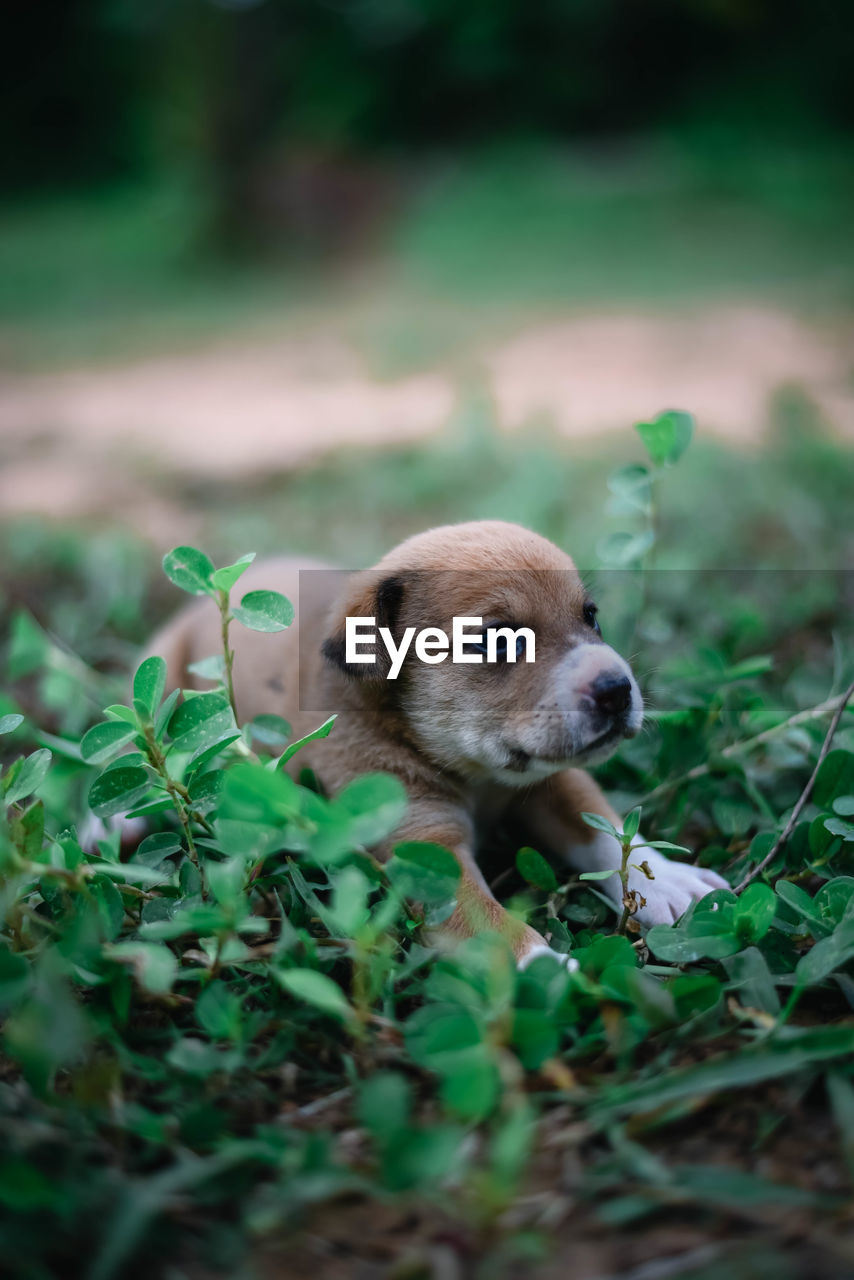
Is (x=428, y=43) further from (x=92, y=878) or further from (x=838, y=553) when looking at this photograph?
(x=92, y=878)

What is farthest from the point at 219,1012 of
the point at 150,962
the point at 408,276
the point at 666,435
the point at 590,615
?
the point at 408,276

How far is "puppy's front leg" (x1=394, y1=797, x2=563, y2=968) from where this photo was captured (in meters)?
1.75

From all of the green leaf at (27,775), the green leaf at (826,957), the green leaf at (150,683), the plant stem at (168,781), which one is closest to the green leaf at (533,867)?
the green leaf at (826,957)

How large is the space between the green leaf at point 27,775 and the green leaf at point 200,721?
223 millimetres

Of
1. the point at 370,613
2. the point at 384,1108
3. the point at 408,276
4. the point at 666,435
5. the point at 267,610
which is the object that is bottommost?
the point at 384,1108

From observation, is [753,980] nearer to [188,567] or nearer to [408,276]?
[188,567]

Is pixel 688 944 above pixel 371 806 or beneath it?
beneath

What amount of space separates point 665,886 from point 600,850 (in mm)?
191

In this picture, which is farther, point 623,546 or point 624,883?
point 623,546

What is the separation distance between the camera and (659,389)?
710cm

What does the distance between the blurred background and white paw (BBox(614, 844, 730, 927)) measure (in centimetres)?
185

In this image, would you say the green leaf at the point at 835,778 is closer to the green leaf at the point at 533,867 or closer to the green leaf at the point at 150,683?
the green leaf at the point at 533,867

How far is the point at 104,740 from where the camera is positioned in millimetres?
1769

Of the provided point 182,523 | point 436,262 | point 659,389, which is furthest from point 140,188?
point 182,523
